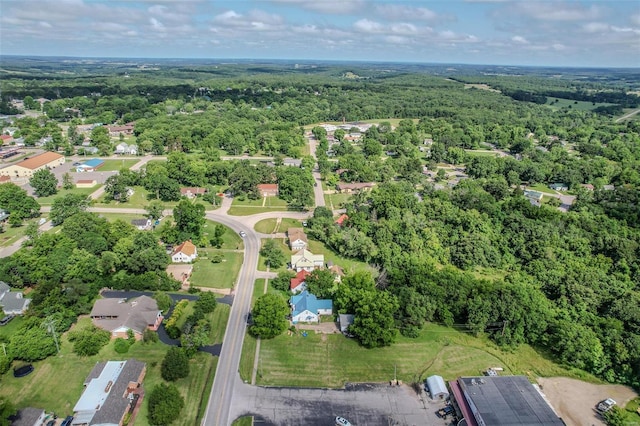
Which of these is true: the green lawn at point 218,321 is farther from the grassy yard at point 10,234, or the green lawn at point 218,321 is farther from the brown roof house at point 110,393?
the grassy yard at point 10,234

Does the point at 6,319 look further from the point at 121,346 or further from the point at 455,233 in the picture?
the point at 455,233

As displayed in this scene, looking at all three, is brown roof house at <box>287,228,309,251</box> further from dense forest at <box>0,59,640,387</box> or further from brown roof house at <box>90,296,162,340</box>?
brown roof house at <box>90,296,162,340</box>

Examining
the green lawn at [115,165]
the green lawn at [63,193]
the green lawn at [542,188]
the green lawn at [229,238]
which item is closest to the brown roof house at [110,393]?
the green lawn at [229,238]

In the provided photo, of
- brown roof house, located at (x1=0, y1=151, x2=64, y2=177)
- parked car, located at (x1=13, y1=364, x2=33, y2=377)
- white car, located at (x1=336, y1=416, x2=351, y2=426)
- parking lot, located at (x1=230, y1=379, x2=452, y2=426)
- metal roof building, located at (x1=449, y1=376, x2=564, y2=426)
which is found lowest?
parking lot, located at (x1=230, y1=379, x2=452, y2=426)

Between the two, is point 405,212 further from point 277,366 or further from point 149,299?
point 149,299

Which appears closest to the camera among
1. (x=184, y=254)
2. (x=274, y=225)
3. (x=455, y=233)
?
(x=184, y=254)

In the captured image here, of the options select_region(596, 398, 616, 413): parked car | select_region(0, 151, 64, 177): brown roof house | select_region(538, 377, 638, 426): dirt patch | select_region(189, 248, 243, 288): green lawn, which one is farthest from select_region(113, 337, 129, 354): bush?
select_region(0, 151, 64, 177): brown roof house

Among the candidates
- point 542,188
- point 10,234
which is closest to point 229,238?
point 10,234
